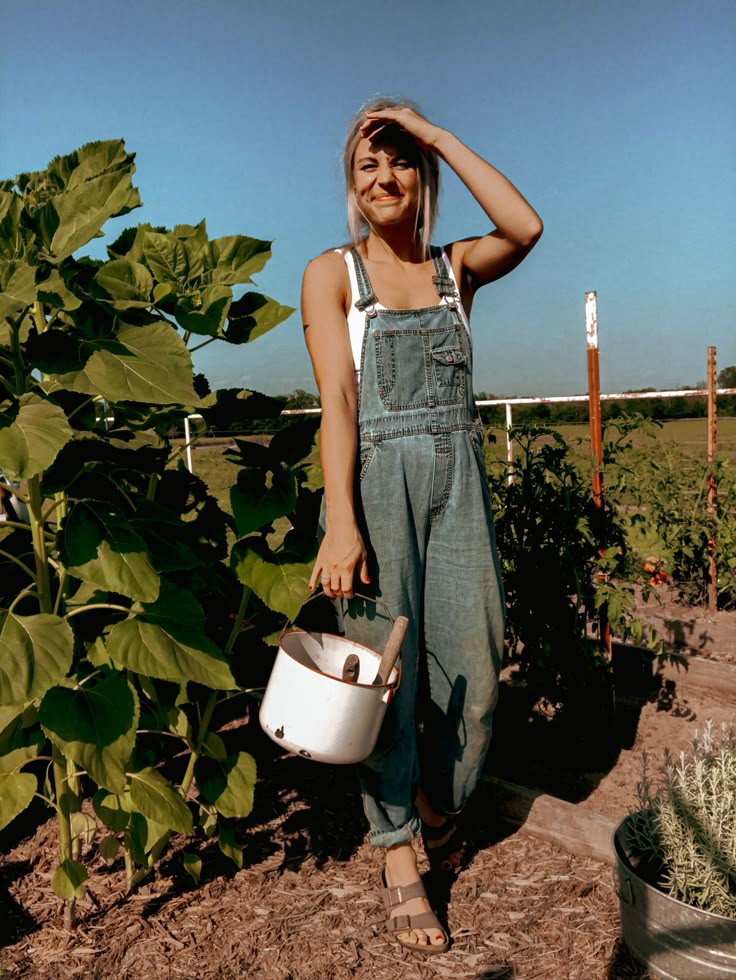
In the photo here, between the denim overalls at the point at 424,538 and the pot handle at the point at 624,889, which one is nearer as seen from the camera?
the pot handle at the point at 624,889

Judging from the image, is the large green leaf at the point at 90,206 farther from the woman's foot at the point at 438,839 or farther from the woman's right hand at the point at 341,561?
the woman's foot at the point at 438,839

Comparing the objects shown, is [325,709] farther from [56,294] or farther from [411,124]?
[411,124]

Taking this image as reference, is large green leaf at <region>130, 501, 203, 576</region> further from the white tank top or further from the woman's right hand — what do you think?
the white tank top

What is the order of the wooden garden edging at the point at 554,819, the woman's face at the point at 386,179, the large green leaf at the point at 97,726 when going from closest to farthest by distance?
1. the large green leaf at the point at 97,726
2. the woman's face at the point at 386,179
3. the wooden garden edging at the point at 554,819

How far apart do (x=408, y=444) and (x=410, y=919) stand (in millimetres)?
1283

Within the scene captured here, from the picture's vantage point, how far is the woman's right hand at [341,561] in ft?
6.63

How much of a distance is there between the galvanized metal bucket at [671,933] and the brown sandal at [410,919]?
0.49 metres

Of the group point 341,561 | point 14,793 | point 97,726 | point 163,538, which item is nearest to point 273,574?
point 341,561

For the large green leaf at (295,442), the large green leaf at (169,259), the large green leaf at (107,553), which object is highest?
the large green leaf at (169,259)

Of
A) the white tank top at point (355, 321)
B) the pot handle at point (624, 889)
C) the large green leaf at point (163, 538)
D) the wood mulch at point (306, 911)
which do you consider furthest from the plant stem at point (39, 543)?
the pot handle at point (624, 889)

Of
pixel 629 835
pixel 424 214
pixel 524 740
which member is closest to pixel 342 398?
pixel 424 214

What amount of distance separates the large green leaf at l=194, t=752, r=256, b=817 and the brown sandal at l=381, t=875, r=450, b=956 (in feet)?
1.53

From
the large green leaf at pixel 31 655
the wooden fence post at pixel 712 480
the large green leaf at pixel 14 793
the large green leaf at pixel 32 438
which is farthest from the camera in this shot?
the wooden fence post at pixel 712 480

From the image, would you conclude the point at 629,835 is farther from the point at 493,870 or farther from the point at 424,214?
the point at 424,214
